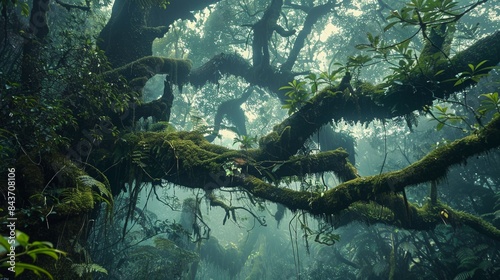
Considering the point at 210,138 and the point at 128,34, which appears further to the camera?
the point at 210,138

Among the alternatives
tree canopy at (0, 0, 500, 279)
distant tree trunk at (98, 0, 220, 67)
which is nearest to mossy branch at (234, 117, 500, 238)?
tree canopy at (0, 0, 500, 279)

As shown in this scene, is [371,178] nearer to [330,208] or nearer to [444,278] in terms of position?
[330,208]

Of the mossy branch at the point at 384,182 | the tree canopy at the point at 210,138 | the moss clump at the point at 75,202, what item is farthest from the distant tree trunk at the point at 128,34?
the mossy branch at the point at 384,182

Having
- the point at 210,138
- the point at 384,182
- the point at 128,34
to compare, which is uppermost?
the point at 128,34

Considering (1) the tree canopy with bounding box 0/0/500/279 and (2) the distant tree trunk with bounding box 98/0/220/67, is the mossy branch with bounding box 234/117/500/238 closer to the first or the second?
(1) the tree canopy with bounding box 0/0/500/279

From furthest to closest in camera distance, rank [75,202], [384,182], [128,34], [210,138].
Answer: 1. [210,138]
2. [128,34]
3. [384,182]
4. [75,202]

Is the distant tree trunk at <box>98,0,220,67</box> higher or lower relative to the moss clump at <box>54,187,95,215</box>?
higher

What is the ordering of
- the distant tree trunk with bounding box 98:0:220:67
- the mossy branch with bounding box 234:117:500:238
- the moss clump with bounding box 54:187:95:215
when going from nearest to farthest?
the moss clump with bounding box 54:187:95:215 < the mossy branch with bounding box 234:117:500:238 < the distant tree trunk with bounding box 98:0:220:67

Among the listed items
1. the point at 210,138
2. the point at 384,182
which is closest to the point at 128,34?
the point at 210,138

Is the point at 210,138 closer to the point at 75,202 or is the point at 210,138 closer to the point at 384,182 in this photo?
the point at 75,202

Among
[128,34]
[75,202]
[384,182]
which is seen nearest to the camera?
[75,202]

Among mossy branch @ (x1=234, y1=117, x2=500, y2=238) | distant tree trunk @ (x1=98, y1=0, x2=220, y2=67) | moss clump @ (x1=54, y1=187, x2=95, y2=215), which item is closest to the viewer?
moss clump @ (x1=54, y1=187, x2=95, y2=215)

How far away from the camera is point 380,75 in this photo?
2206 centimetres

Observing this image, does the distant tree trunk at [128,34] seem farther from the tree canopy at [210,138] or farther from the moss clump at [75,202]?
the moss clump at [75,202]
